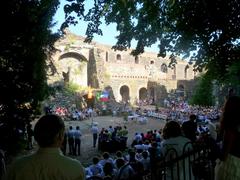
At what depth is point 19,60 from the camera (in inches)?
279

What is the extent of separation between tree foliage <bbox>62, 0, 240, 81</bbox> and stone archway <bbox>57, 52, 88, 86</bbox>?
35.6 meters

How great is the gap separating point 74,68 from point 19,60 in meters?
37.3

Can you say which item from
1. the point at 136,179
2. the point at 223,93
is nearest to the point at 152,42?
the point at 136,179

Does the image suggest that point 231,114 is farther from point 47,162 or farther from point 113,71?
point 113,71

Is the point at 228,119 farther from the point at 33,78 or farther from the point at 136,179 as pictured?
the point at 33,78

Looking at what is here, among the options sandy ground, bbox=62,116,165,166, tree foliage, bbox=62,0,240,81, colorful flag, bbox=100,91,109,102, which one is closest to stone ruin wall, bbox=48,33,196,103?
colorful flag, bbox=100,91,109,102

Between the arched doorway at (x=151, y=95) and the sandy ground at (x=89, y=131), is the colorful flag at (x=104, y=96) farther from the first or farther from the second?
the arched doorway at (x=151, y=95)

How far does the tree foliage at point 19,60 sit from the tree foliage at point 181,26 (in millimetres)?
1030

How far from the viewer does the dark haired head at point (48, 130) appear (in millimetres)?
2689

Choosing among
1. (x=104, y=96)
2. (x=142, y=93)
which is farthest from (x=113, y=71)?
(x=104, y=96)

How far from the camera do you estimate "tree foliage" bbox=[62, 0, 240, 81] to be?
678cm

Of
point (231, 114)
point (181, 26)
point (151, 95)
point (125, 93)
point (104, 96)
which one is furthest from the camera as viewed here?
point (151, 95)

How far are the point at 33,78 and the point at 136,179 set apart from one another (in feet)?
15.1

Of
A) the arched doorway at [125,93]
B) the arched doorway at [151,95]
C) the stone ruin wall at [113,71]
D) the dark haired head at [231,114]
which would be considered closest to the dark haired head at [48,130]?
the dark haired head at [231,114]
